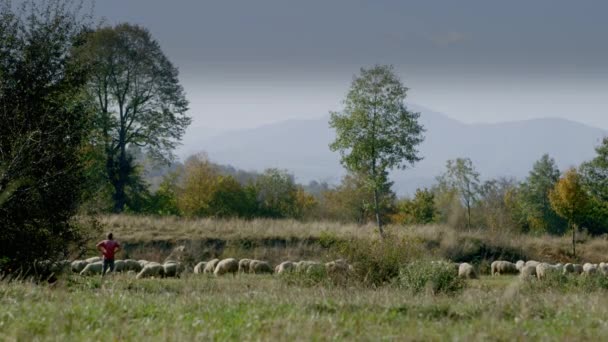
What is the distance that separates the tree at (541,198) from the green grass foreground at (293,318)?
6447 centimetres

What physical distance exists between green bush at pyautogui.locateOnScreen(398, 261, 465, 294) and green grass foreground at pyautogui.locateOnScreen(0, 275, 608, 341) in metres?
7.09

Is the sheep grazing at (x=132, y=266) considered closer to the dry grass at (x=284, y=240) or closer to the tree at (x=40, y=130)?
the dry grass at (x=284, y=240)

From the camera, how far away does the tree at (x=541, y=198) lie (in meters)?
73.7

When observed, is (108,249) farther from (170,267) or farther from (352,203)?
(352,203)

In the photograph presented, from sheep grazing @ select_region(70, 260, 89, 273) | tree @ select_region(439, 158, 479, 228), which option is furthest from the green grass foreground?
tree @ select_region(439, 158, 479, 228)

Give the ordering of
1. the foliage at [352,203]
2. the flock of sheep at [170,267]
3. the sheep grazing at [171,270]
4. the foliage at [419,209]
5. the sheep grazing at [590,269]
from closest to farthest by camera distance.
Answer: the flock of sheep at [170,267] → the sheep grazing at [171,270] → the sheep grazing at [590,269] → the foliage at [419,209] → the foliage at [352,203]

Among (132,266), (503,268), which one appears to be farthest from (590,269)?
(132,266)

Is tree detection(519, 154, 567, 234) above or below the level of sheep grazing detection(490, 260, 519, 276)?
above

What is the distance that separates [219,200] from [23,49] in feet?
158

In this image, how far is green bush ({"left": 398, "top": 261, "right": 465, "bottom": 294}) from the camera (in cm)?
1675

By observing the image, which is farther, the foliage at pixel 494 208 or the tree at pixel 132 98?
the foliage at pixel 494 208

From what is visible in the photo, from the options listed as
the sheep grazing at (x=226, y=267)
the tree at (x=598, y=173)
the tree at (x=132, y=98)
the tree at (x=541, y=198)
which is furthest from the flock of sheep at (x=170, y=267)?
the tree at (x=541, y=198)

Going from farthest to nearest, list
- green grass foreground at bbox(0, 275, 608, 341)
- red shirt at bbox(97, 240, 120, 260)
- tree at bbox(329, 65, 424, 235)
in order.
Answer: tree at bbox(329, 65, 424, 235), red shirt at bbox(97, 240, 120, 260), green grass foreground at bbox(0, 275, 608, 341)

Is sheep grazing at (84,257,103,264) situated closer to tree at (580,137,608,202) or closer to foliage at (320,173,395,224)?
tree at (580,137,608,202)
